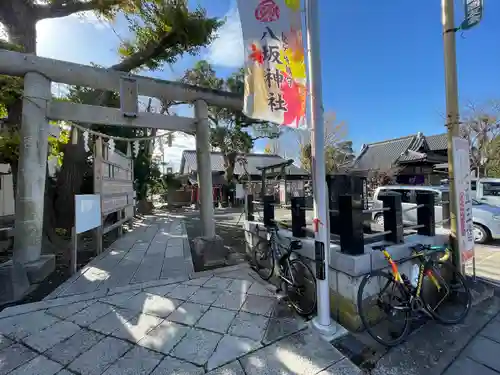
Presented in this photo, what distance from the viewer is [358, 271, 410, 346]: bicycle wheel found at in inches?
111

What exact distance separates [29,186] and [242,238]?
5.58 meters

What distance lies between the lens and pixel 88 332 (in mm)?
2947

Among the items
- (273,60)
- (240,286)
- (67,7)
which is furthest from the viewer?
(67,7)

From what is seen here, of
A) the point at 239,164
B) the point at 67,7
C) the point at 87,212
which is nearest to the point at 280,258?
the point at 87,212

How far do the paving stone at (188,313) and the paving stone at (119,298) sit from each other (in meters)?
0.87

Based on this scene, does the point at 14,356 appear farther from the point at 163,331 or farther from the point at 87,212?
the point at 87,212

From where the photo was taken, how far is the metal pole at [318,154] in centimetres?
285

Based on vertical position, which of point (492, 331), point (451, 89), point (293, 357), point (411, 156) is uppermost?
point (411, 156)

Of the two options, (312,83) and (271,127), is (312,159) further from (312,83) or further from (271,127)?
(271,127)

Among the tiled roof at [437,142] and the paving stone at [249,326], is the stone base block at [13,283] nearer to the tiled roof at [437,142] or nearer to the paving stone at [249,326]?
the paving stone at [249,326]

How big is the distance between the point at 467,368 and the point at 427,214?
2172 mm

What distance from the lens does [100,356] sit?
8.27 feet

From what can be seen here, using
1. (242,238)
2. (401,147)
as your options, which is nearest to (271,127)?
(401,147)

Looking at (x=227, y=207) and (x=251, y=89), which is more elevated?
(x=251, y=89)
